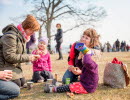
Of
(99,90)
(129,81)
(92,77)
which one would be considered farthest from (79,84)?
(129,81)

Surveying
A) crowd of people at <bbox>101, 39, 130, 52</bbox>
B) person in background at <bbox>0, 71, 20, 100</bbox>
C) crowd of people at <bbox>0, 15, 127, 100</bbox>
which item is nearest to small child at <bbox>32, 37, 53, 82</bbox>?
crowd of people at <bbox>0, 15, 127, 100</bbox>

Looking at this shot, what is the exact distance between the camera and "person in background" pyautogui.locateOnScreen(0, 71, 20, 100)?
9.29ft

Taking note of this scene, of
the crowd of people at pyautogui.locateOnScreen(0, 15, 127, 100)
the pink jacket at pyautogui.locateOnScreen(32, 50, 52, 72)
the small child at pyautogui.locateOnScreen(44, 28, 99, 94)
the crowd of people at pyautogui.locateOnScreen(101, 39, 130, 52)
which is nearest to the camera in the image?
the crowd of people at pyautogui.locateOnScreen(0, 15, 127, 100)

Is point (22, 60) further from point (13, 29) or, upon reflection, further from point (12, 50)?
point (13, 29)

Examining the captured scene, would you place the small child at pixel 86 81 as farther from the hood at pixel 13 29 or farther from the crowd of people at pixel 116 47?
the crowd of people at pixel 116 47

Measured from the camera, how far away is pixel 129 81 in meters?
3.66

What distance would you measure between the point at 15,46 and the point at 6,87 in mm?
621

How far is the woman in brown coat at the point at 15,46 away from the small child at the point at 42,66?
1018mm

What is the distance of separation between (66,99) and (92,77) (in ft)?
1.83

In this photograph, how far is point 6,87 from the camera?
9.36 ft

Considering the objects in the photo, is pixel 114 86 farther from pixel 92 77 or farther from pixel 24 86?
pixel 24 86

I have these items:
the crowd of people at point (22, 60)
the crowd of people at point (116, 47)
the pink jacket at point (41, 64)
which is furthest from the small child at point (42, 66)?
the crowd of people at point (116, 47)

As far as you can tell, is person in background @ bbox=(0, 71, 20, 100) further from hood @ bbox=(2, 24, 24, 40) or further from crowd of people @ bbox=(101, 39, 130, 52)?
crowd of people @ bbox=(101, 39, 130, 52)

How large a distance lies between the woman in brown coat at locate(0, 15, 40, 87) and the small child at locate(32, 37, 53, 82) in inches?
40.1
